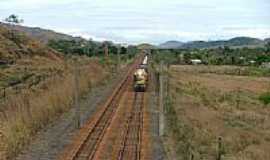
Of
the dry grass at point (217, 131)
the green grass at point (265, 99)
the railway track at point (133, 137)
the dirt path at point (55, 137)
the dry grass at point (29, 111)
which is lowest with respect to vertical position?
the green grass at point (265, 99)

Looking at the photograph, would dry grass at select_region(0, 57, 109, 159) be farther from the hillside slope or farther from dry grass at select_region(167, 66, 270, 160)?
dry grass at select_region(167, 66, 270, 160)

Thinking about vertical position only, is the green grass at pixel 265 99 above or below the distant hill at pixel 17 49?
below

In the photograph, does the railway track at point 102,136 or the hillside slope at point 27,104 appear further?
the hillside slope at point 27,104

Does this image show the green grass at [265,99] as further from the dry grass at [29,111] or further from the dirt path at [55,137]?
the dry grass at [29,111]

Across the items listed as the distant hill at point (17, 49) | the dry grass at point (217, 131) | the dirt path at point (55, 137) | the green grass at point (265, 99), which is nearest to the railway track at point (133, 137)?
the dry grass at point (217, 131)

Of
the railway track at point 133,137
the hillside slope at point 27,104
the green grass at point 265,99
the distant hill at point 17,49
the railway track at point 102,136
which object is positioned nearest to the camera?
the railway track at point 102,136

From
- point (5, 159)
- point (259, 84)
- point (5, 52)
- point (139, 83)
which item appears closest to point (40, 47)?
point (5, 52)

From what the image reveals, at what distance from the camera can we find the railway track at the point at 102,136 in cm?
2198

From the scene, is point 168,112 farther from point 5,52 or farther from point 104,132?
point 5,52

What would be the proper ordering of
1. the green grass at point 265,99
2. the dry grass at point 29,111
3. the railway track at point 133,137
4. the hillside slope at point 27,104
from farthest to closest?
the green grass at point 265,99 → the hillside slope at point 27,104 → the dry grass at point 29,111 → the railway track at point 133,137

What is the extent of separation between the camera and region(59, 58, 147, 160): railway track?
22.0 m

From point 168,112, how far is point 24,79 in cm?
2271

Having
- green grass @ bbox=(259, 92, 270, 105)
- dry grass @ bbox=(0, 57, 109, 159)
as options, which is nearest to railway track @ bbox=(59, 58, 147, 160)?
dry grass @ bbox=(0, 57, 109, 159)

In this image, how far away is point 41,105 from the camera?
2972 cm
